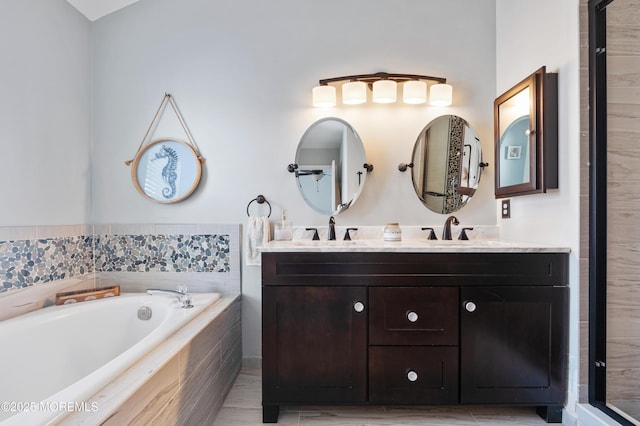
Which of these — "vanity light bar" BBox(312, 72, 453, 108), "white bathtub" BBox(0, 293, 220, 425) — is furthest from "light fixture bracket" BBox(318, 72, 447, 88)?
"white bathtub" BBox(0, 293, 220, 425)

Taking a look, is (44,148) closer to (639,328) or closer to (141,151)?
(141,151)

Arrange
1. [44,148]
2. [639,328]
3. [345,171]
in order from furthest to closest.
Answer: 1. [345,171]
2. [44,148]
3. [639,328]

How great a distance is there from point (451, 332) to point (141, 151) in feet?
7.08

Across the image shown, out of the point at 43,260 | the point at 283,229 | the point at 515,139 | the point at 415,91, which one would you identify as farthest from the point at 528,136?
the point at 43,260

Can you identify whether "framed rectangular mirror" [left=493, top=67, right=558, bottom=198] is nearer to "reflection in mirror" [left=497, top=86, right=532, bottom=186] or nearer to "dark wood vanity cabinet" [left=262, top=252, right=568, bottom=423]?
"reflection in mirror" [left=497, top=86, right=532, bottom=186]

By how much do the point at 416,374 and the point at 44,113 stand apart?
2427 millimetres

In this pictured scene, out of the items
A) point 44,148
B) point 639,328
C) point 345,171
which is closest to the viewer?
point 639,328

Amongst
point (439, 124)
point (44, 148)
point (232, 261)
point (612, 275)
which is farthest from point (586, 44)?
point (44, 148)

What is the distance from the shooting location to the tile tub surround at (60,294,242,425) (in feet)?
3.28

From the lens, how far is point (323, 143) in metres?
2.30

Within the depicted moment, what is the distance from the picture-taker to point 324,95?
2.23 m

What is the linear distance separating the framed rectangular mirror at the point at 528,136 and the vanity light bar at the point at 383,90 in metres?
0.37

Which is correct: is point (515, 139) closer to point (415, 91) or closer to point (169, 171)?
point (415, 91)

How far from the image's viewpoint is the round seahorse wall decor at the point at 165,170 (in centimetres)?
230
